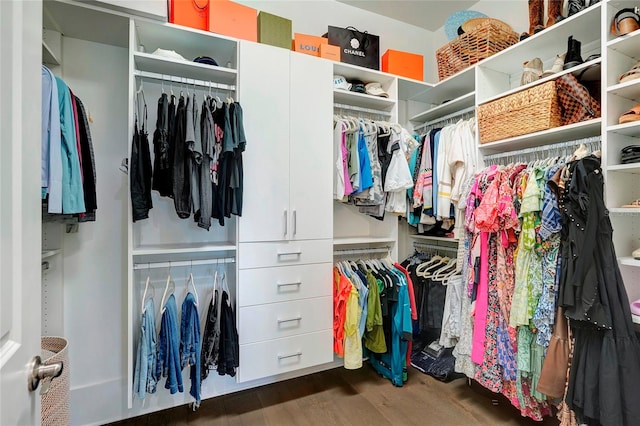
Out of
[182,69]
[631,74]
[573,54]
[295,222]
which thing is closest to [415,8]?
[573,54]

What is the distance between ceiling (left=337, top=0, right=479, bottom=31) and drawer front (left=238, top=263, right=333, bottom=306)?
227cm

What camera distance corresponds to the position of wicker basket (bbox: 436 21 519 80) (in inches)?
83.6

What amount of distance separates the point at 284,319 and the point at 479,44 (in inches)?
90.2

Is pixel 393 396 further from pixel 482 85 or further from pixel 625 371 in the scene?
pixel 482 85

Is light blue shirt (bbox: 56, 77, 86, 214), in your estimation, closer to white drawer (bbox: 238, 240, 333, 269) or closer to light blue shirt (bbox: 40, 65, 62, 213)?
light blue shirt (bbox: 40, 65, 62, 213)

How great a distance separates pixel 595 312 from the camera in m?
1.36

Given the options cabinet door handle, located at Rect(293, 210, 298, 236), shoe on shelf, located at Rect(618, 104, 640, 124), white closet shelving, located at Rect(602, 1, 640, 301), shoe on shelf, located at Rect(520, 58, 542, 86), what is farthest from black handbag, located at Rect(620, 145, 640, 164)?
cabinet door handle, located at Rect(293, 210, 298, 236)

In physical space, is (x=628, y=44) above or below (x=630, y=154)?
above

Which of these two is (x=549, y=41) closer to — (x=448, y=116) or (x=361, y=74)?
(x=448, y=116)

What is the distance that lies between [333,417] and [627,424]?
1.40 m

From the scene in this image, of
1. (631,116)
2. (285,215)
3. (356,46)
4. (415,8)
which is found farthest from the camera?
(415,8)

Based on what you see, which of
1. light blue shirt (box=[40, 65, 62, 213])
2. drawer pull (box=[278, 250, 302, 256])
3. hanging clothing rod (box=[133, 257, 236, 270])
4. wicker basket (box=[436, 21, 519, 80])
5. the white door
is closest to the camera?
the white door

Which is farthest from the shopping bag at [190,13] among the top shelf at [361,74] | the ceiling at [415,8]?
the ceiling at [415,8]

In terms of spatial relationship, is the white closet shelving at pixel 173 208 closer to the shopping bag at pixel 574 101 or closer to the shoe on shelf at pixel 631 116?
the shopping bag at pixel 574 101
